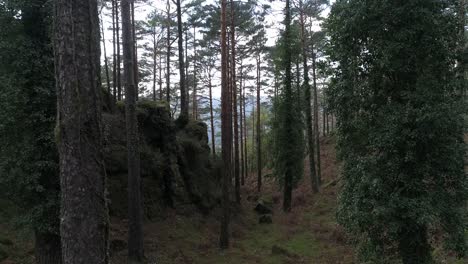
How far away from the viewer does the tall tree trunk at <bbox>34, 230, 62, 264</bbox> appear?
905 cm

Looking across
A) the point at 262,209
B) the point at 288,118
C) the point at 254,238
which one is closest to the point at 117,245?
the point at 254,238

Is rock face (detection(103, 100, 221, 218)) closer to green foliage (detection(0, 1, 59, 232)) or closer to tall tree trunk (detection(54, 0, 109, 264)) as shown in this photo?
green foliage (detection(0, 1, 59, 232))

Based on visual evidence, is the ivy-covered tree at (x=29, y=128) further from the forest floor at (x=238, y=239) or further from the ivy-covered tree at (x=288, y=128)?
the ivy-covered tree at (x=288, y=128)

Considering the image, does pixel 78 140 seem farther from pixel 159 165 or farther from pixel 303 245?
pixel 159 165

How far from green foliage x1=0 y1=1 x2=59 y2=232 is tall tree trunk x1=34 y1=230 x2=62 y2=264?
A: 1.18 ft

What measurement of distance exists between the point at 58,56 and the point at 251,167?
1875 inches

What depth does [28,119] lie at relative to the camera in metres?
9.13

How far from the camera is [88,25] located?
385cm

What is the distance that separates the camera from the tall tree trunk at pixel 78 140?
146 inches

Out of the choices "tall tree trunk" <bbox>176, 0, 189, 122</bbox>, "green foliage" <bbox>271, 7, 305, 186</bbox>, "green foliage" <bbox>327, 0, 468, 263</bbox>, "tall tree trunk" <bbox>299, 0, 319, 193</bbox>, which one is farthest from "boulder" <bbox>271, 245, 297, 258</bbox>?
"tall tree trunk" <bbox>176, 0, 189, 122</bbox>

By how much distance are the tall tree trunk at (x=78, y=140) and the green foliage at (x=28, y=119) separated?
5881 millimetres

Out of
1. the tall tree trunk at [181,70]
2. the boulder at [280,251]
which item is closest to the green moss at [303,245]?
the boulder at [280,251]

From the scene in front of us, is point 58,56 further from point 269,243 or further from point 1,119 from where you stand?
point 269,243

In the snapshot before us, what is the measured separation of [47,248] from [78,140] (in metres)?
6.90
